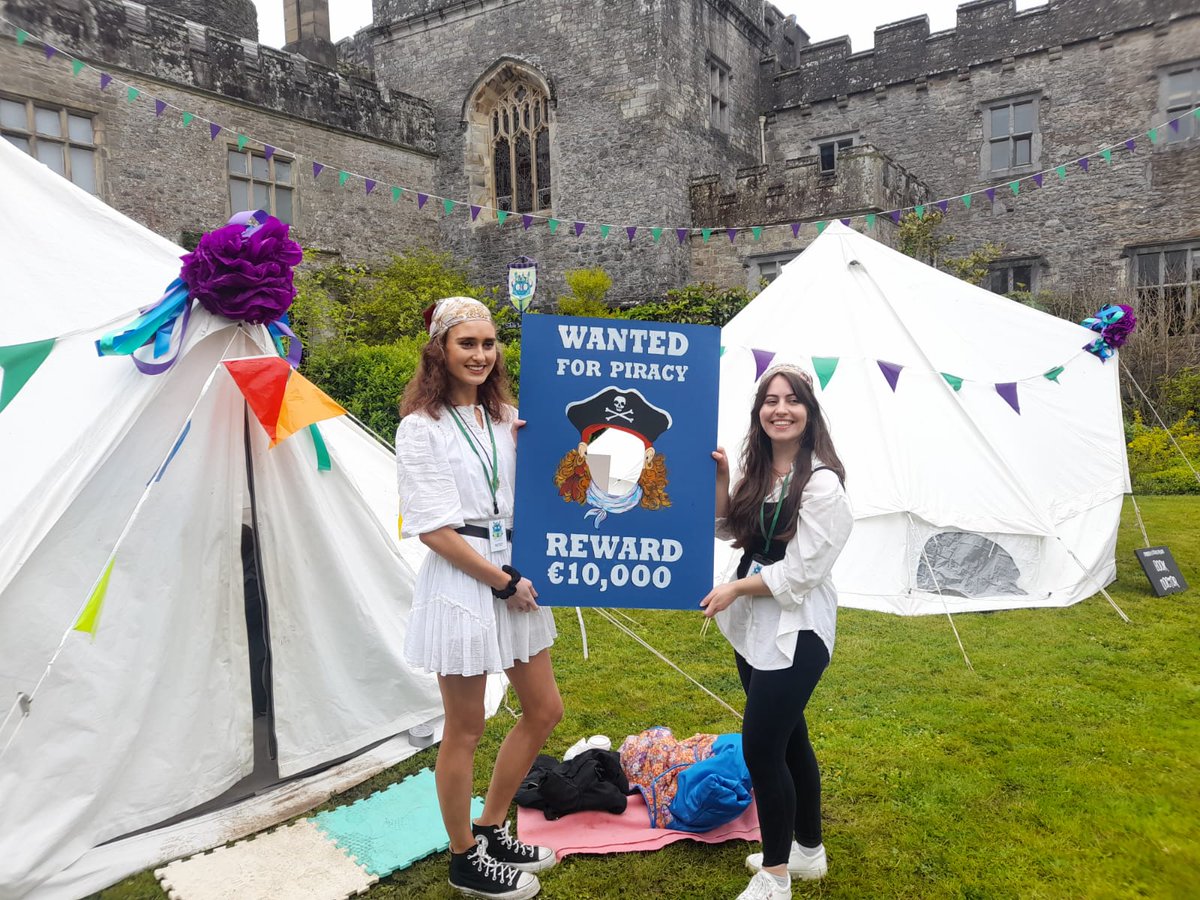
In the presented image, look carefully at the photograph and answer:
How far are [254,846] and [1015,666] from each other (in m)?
3.82

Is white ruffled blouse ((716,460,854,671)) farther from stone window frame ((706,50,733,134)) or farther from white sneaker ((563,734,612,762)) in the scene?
stone window frame ((706,50,733,134))

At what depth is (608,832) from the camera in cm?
289

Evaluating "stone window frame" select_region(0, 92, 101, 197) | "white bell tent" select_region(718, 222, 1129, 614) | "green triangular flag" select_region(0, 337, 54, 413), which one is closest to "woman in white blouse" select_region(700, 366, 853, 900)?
"green triangular flag" select_region(0, 337, 54, 413)

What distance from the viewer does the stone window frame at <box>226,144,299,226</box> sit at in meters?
13.1

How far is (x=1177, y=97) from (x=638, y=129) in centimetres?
867

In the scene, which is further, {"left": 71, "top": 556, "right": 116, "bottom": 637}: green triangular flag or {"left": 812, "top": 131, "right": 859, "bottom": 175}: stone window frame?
{"left": 812, "top": 131, "right": 859, "bottom": 175}: stone window frame

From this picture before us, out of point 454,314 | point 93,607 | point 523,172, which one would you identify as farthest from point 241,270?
point 523,172

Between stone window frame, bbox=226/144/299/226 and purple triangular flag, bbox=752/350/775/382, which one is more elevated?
stone window frame, bbox=226/144/299/226

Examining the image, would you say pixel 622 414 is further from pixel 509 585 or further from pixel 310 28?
pixel 310 28

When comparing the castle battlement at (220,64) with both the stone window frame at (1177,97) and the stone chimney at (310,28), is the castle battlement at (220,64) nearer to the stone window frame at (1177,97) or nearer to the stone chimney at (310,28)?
the stone chimney at (310,28)

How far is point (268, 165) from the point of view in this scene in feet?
44.4

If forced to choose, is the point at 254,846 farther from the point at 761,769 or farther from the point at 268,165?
the point at 268,165

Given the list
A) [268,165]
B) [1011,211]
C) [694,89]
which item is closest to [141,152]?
[268,165]

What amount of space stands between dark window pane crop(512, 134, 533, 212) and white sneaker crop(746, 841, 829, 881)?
47.6ft
